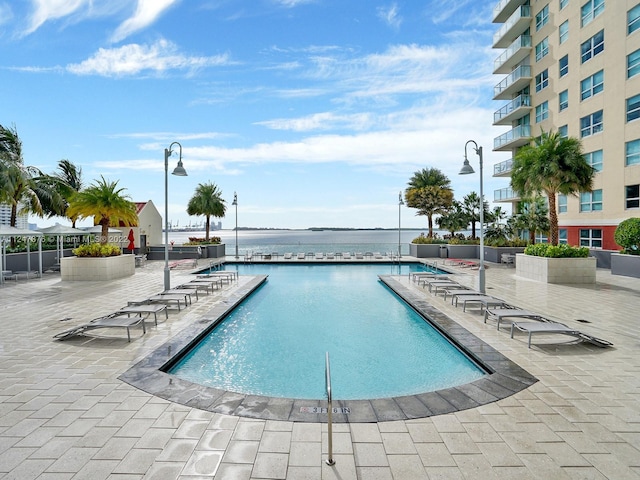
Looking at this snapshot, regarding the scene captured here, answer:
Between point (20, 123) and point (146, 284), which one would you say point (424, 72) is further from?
point (20, 123)

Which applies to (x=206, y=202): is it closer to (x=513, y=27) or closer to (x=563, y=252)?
(x=563, y=252)

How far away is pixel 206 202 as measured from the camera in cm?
3259

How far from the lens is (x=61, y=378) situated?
5816 millimetres

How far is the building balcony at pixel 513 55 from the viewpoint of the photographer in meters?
29.3

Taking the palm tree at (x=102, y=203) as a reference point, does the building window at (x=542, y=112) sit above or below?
above

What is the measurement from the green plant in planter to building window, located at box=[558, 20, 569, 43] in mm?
15821

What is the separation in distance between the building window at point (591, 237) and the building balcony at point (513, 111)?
1149 cm

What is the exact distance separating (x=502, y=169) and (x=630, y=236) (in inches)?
609

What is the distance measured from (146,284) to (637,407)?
1644cm

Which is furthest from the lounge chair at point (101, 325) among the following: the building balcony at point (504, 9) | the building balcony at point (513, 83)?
the building balcony at point (504, 9)

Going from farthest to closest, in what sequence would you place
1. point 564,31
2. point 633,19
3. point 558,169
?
point 564,31, point 633,19, point 558,169

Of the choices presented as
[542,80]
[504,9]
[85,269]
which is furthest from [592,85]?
[85,269]

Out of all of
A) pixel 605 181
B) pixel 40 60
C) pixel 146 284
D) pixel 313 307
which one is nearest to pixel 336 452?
pixel 313 307

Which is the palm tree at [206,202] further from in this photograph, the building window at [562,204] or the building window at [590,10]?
the building window at [590,10]
